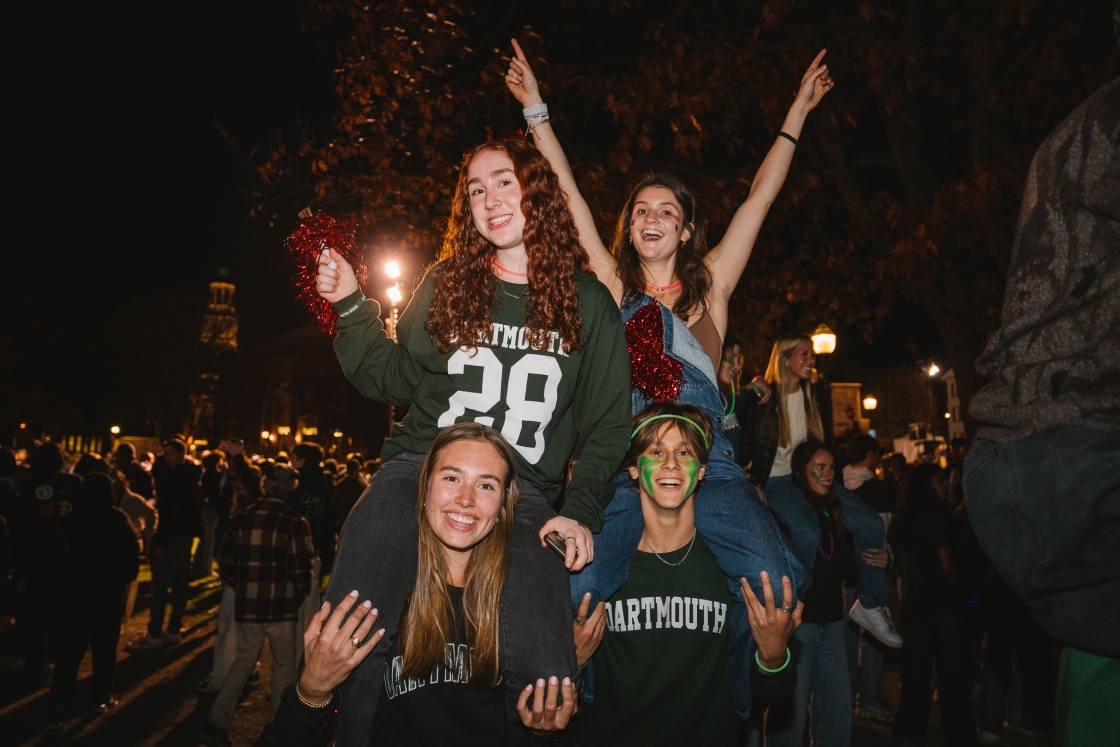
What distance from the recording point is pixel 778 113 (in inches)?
379

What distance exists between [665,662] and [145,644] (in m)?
9.79

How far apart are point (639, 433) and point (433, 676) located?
1.43 metres

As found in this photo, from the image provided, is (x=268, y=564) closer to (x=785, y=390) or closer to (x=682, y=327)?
(x=785, y=390)

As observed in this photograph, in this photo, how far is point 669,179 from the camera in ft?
13.5

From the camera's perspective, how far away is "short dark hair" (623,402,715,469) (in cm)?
363

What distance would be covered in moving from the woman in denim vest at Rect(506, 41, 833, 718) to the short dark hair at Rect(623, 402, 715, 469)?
5 centimetres

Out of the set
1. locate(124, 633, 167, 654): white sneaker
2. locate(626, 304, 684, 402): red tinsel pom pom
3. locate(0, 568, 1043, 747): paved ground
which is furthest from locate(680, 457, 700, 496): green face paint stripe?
locate(124, 633, 167, 654): white sneaker

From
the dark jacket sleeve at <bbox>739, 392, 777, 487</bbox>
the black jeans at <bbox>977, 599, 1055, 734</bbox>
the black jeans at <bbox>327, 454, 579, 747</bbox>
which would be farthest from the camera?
the black jeans at <bbox>977, 599, 1055, 734</bbox>

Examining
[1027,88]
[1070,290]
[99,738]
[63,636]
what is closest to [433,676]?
[1070,290]

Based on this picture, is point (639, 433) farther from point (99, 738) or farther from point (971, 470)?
point (99, 738)

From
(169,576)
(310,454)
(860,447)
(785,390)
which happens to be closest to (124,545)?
(310,454)

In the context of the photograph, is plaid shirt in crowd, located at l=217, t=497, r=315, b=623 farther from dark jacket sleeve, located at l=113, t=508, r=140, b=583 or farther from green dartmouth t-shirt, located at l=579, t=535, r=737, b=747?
green dartmouth t-shirt, located at l=579, t=535, r=737, b=747

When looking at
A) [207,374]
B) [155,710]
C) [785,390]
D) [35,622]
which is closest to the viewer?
[785,390]

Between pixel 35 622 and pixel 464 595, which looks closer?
pixel 464 595
